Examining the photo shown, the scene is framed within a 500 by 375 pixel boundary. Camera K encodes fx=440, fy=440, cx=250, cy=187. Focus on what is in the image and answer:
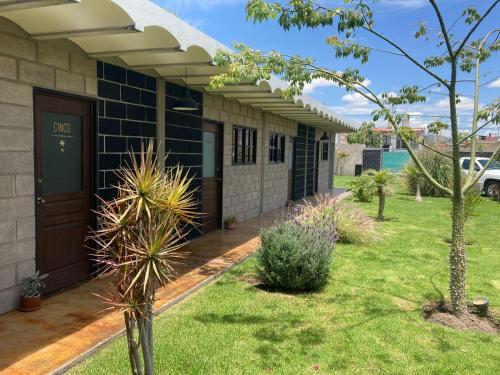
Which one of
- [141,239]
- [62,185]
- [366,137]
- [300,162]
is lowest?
[141,239]

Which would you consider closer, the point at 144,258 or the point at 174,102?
the point at 144,258

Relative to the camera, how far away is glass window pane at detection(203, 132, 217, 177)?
8.91 metres

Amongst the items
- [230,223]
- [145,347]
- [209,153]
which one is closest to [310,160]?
[230,223]

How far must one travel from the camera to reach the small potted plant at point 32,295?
4363mm

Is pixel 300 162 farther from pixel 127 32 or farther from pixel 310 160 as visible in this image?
pixel 127 32

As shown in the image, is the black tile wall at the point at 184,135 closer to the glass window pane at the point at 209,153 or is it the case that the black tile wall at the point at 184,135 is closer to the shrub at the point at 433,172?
the glass window pane at the point at 209,153

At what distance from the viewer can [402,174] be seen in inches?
811

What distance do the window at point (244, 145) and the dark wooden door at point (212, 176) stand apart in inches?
32.9

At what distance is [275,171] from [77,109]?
8.70 metres

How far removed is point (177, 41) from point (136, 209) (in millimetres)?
2785

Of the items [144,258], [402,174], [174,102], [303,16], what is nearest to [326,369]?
[144,258]

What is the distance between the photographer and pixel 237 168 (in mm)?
10320

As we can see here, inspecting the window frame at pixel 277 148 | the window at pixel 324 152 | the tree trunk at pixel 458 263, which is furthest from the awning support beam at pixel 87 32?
the window at pixel 324 152

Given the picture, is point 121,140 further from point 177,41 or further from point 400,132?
point 400,132
